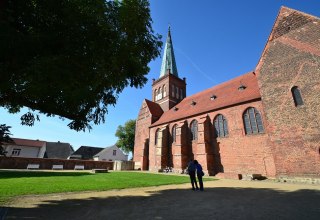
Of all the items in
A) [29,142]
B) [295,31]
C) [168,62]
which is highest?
[168,62]

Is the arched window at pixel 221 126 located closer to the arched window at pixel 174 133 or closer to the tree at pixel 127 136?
the arched window at pixel 174 133

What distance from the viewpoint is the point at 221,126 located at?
20766 mm

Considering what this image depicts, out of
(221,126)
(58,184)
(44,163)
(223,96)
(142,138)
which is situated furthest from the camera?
(142,138)

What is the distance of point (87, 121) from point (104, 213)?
3.04m

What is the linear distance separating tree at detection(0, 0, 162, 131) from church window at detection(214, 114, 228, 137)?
600 inches

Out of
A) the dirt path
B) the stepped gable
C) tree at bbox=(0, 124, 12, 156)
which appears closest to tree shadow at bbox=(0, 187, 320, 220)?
the dirt path

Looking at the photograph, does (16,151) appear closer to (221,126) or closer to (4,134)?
(221,126)

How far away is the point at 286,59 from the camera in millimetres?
15219

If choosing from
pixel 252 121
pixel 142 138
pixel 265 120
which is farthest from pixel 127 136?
pixel 265 120

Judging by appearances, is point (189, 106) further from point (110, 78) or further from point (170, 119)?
point (110, 78)

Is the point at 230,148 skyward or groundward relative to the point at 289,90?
groundward

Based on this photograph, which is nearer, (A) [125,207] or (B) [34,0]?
(B) [34,0]

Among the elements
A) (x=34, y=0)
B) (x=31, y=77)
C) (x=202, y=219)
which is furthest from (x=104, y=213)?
(x=34, y=0)

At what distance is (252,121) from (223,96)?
5.71m
